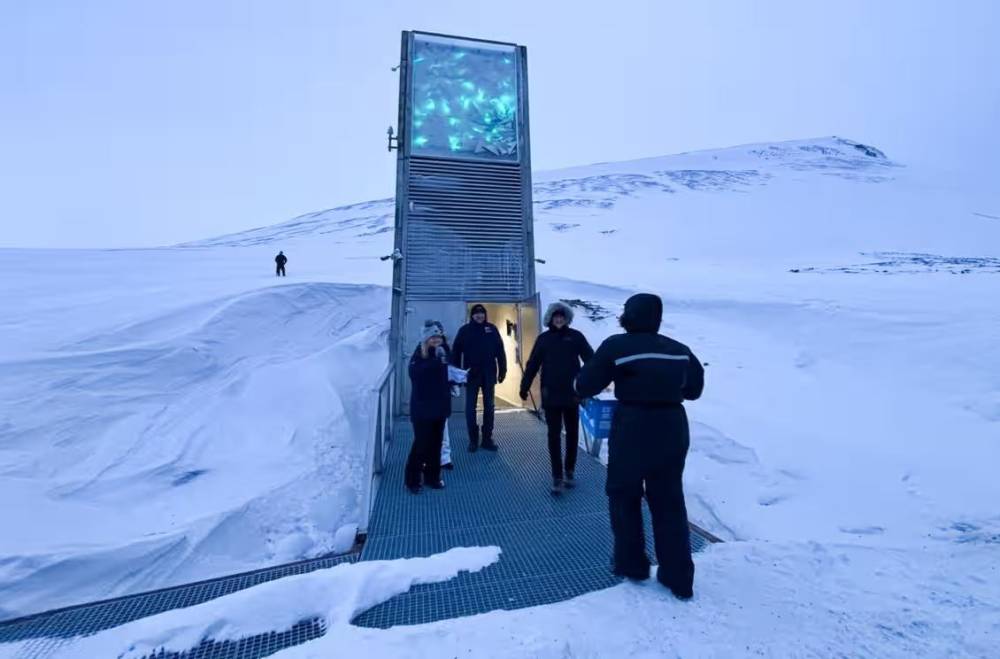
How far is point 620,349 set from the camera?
274 centimetres

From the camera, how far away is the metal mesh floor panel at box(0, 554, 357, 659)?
8.20ft

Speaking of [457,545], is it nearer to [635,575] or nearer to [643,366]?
[635,575]

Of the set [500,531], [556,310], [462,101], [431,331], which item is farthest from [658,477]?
[462,101]

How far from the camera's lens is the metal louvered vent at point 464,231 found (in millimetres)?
7477

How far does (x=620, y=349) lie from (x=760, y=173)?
66556 mm

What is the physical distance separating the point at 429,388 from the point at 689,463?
12.2 ft

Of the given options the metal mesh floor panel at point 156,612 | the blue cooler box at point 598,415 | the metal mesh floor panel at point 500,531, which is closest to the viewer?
the metal mesh floor panel at point 156,612

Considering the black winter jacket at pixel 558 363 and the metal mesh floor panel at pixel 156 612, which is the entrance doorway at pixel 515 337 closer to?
the black winter jacket at pixel 558 363

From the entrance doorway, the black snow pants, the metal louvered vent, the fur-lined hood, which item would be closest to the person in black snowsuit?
the black snow pants

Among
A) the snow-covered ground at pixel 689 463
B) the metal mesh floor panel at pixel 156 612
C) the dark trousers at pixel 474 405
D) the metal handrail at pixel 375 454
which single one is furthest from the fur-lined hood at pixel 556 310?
the metal mesh floor panel at pixel 156 612

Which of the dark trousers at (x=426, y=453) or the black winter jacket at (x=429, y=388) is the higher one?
the black winter jacket at (x=429, y=388)

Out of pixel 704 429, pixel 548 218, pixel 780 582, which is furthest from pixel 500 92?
pixel 548 218

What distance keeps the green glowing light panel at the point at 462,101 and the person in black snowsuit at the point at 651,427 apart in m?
5.72

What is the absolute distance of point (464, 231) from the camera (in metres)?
7.61
